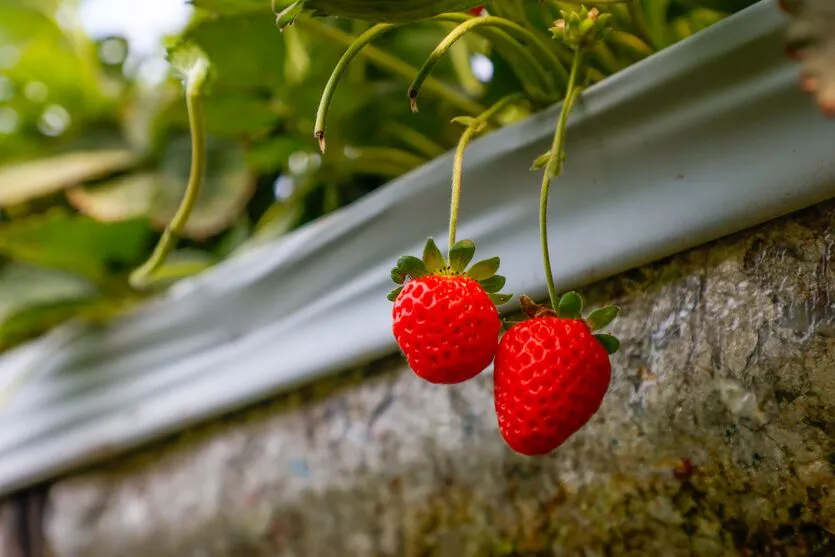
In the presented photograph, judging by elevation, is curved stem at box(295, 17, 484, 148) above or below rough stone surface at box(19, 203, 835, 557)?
above

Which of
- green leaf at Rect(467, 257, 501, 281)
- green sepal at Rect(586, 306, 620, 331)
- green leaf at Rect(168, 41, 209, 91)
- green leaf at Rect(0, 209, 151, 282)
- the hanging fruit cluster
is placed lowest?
green sepal at Rect(586, 306, 620, 331)

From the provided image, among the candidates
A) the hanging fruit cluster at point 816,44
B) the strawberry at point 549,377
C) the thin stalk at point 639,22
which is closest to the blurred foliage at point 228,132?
the thin stalk at point 639,22

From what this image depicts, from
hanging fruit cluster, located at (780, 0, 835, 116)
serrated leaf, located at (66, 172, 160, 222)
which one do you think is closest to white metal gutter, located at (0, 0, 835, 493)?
hanging fruit cluster, located at (780, 0, 835, 116)

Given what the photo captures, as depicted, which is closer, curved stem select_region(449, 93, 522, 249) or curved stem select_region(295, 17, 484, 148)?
curved stem select_region(449, 93, 522, 249)

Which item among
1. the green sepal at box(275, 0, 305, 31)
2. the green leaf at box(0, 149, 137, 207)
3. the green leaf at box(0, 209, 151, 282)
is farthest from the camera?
the green leaf at box(0, 149, 137, 207)

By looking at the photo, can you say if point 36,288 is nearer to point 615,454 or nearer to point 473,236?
point 473,236

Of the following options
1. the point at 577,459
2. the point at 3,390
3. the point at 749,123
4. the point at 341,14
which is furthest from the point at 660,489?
the point at 3,390

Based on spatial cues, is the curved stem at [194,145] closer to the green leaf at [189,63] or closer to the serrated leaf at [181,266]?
the green leaf at [189,63]

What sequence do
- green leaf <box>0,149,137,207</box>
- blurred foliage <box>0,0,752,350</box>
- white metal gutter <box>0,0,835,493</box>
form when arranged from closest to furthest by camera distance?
white metal gutter <box>0,0,835,493</box> < blurred foliage <box>0,0,752,350</box> < green leaf <box>0,149,137,207</box>

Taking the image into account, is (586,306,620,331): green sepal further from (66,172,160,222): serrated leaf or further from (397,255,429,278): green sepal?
(66,172,160,222): serrated leaf
